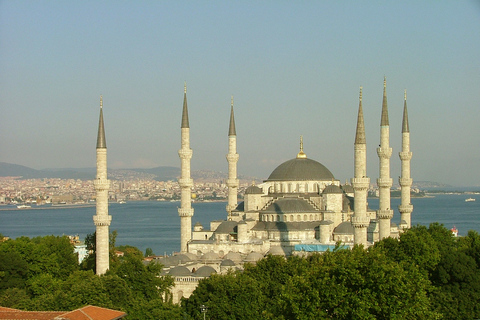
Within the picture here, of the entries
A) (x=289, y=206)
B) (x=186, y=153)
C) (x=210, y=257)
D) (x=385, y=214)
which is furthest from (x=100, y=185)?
(x=385, y=214)

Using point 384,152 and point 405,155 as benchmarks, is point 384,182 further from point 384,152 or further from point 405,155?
point 405,155

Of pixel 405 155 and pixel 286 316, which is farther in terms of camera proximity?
pixel 405 155

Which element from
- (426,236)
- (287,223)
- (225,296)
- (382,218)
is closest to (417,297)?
(225,296)

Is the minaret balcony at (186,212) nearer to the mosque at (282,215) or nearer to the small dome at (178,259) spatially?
the mosque at (282,215)

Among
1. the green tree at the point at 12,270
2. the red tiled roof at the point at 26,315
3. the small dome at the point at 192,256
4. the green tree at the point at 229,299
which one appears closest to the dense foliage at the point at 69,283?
the green tree at the point at 12,270

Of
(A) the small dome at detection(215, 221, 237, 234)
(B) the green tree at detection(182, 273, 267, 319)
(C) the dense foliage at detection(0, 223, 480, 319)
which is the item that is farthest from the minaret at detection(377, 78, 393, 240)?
(B) the green tree at detection(182, 273, 267, 319)

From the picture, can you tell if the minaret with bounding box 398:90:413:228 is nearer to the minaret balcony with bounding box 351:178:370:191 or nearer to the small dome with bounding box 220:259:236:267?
the minaret balcony with bounding box 351:178:370:191

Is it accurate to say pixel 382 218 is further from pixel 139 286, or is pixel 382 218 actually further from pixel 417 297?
pixel 417 297
